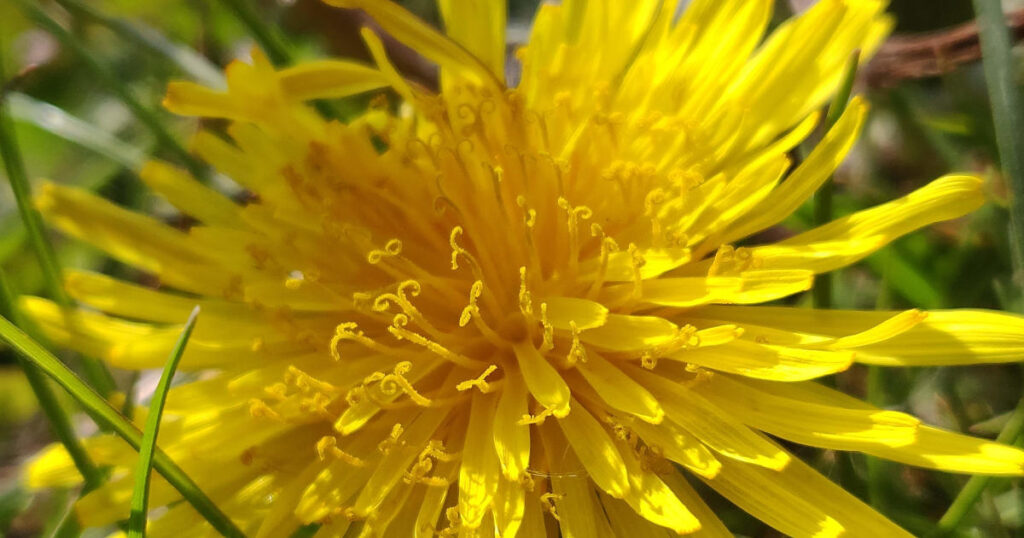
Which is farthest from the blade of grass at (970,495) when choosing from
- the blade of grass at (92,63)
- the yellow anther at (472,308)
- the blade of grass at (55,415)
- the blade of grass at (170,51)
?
the blade of grass at (170,51)

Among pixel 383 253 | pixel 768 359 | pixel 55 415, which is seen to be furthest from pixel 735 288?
pixel 55 415

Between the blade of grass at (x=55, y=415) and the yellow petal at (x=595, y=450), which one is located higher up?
the blade of grass at (x=55, y=415)

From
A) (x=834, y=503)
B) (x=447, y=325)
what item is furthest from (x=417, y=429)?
(x=834, y=503)

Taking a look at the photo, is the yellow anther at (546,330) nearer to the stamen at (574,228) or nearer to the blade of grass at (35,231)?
the stamen at (574,228)

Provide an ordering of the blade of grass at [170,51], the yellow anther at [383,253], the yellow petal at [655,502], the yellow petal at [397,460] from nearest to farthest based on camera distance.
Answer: the yellow petal at [655,502] → the yellow petal at [397,460] → the yellow anther at [383,253] → the blade of grass at [170,51]

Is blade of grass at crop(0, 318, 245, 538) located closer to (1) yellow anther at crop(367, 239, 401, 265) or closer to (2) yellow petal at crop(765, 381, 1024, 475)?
(1) yellow anther at crop(367, 239, 401, 265)
